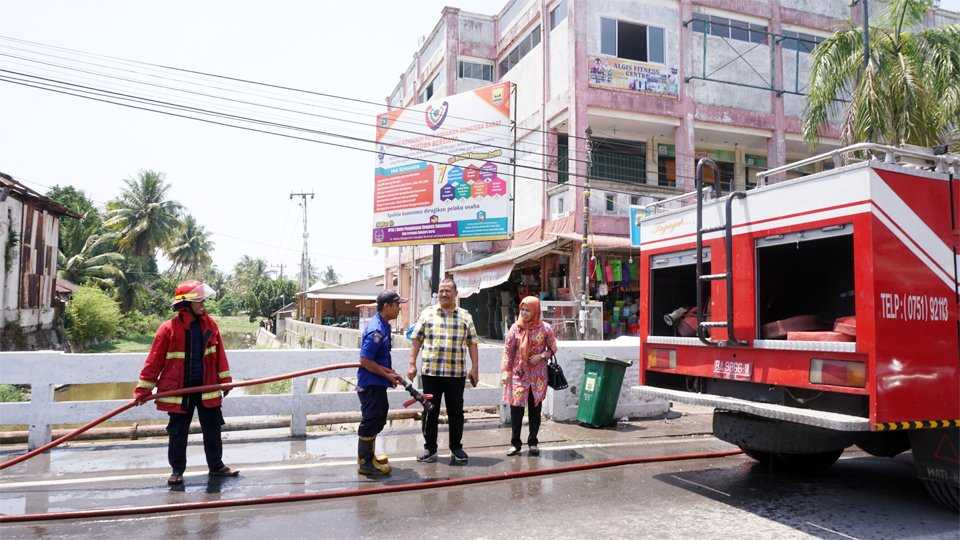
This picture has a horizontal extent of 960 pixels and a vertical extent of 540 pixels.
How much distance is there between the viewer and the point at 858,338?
4.39 meters

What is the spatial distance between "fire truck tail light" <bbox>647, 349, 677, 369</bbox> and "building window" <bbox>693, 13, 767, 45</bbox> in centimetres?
1752

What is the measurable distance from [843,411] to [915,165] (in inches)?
79.1

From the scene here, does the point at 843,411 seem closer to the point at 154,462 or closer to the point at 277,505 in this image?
the point at 277,505

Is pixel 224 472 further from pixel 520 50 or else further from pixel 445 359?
pixel 520 50

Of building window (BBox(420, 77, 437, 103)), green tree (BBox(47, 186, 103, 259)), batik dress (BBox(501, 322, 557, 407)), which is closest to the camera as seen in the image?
batik dress (BBox(501, 322, 557, 407))

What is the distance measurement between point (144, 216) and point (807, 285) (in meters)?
57.0

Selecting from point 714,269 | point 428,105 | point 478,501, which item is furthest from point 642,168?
point 478,501

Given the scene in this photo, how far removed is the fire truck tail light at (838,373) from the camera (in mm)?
4371

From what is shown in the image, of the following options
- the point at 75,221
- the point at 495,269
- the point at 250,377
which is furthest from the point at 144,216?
the point at 250,377

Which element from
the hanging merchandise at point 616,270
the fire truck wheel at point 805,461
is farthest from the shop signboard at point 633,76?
the fire truck wheel at point 805,461

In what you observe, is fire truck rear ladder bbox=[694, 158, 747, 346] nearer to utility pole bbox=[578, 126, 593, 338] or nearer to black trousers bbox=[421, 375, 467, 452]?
black trousers bbox=[421, 375, 467, 452]

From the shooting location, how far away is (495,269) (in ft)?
65.7

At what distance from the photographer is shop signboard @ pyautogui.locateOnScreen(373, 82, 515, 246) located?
2081 centimetres

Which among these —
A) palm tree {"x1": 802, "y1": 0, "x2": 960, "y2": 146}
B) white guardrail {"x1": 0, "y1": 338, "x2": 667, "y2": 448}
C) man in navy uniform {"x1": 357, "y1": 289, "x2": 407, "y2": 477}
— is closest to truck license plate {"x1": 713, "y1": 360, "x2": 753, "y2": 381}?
man in navy uniform {"x1": 357, "y1": 289, "x2": 407, "y2": 477}
